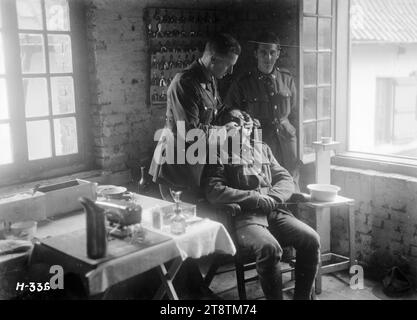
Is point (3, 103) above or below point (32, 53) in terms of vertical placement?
below

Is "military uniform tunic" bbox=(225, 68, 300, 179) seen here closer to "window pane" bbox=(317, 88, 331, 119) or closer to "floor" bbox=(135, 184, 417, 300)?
"window pane" bbox=(317, 88, 331, 119)

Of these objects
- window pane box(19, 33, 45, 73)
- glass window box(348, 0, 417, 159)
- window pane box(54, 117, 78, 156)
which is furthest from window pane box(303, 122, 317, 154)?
window pane box(19, 33, 45, 73)

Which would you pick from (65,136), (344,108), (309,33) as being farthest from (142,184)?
(344,108)

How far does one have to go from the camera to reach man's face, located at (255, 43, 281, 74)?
478 cm

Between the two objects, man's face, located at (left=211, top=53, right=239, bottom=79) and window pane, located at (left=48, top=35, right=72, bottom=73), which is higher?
window pane, located at (left=48, top=35, right=72, bottom=73)

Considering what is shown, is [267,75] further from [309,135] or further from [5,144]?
[5,144]

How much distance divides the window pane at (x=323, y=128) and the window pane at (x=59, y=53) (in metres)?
2.52

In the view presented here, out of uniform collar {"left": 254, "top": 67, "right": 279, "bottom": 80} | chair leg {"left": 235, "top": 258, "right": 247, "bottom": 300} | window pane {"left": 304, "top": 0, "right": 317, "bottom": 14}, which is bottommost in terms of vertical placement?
chair leg {"left": 235, "top": 258, "right": 247, "bottom": 300}

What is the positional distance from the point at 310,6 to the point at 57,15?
93.6 inches

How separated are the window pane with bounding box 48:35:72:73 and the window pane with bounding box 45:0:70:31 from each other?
85 millimetres

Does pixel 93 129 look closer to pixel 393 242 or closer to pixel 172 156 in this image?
pixel 172 156

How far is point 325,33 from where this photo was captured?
201 inches

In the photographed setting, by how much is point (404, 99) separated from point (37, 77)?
6.51 metres

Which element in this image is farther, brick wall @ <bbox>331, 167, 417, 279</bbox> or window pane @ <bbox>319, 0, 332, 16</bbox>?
window pane @ <bbox>319, 0, 332, 16</bbox>
